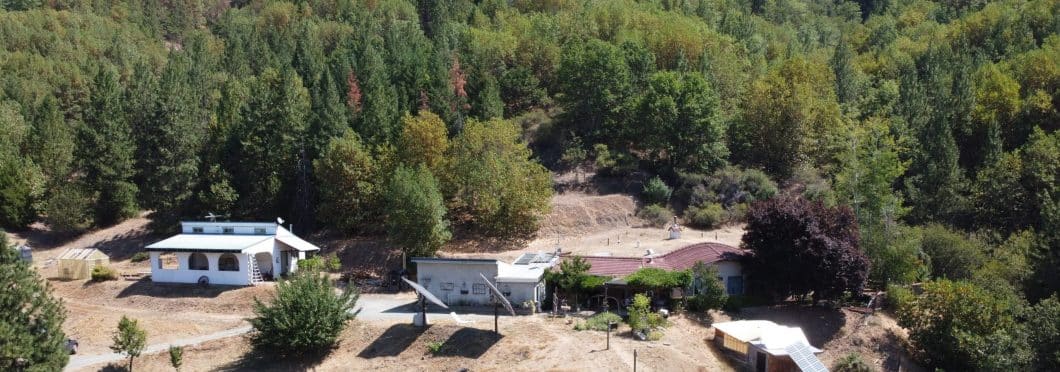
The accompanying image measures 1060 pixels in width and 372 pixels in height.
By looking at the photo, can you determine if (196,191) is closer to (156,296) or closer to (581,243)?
(156,296)

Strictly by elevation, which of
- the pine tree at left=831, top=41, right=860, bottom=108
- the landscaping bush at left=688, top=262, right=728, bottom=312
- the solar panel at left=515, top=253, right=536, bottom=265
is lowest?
the landscaping bush at left=688, top=262, right=728, bottom=312

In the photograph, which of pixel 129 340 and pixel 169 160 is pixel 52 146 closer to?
pixel 169 160

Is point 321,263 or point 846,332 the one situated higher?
point 321,263

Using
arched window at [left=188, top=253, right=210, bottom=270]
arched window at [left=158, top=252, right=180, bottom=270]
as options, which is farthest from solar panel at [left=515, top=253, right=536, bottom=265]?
arched window at [left=158, top=252, right=180, bottom=270]

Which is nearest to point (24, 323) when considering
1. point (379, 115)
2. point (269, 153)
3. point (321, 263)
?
point (321, 263)

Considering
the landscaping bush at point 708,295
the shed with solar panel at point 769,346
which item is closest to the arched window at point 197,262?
the landscaping bush at point 708,295

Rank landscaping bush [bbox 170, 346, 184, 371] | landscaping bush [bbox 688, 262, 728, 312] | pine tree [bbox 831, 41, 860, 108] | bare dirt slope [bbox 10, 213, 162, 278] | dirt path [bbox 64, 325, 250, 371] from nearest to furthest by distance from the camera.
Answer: landscaping bush [bbox 170, 346, 184, 371], dirt path [bbox 64, 325, 250, 371], landscaping bush [bbox 688, 262, 728, 312], bare dirt slope [bbox 10, 213, 162, 278], pine tree [bbox 831, 41, 860, 108]

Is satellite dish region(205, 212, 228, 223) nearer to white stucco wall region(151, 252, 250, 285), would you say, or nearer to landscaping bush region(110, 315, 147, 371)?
white stucco wall region(151, 252, 250, 285)
